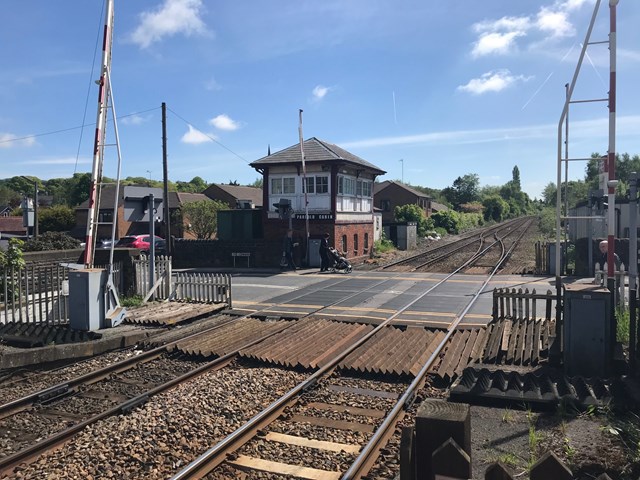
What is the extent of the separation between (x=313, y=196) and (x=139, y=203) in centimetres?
1480

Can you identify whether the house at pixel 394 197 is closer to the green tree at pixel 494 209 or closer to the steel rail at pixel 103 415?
the green tree at pixel 494 209

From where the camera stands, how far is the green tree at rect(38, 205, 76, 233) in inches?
2045

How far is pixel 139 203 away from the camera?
13727mm

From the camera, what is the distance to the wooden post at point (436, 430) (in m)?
2.83

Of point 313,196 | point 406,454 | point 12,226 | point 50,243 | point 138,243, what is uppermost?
point 313,196

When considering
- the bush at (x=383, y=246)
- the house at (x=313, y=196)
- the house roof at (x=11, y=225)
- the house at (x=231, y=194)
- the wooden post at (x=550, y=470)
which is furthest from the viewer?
the house at (x=231, y=194)


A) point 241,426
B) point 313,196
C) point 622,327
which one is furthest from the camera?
point 313,196

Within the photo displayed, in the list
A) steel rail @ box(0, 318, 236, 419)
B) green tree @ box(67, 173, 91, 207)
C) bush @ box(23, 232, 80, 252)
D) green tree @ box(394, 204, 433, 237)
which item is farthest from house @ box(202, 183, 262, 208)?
steel rail @ box(0, 318, 236, 419)

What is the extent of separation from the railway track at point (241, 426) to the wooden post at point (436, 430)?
6.81 feet

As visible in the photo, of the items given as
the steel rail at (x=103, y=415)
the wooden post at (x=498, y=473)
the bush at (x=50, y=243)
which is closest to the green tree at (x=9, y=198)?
the bush at (x=50, y=243)

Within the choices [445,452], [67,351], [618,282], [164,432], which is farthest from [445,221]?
[445,452]

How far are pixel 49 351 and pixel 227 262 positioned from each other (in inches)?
Answer: 751

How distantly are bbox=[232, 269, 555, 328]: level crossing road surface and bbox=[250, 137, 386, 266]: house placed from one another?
366cm

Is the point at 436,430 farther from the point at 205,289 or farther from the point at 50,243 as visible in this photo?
the point at 50,243
